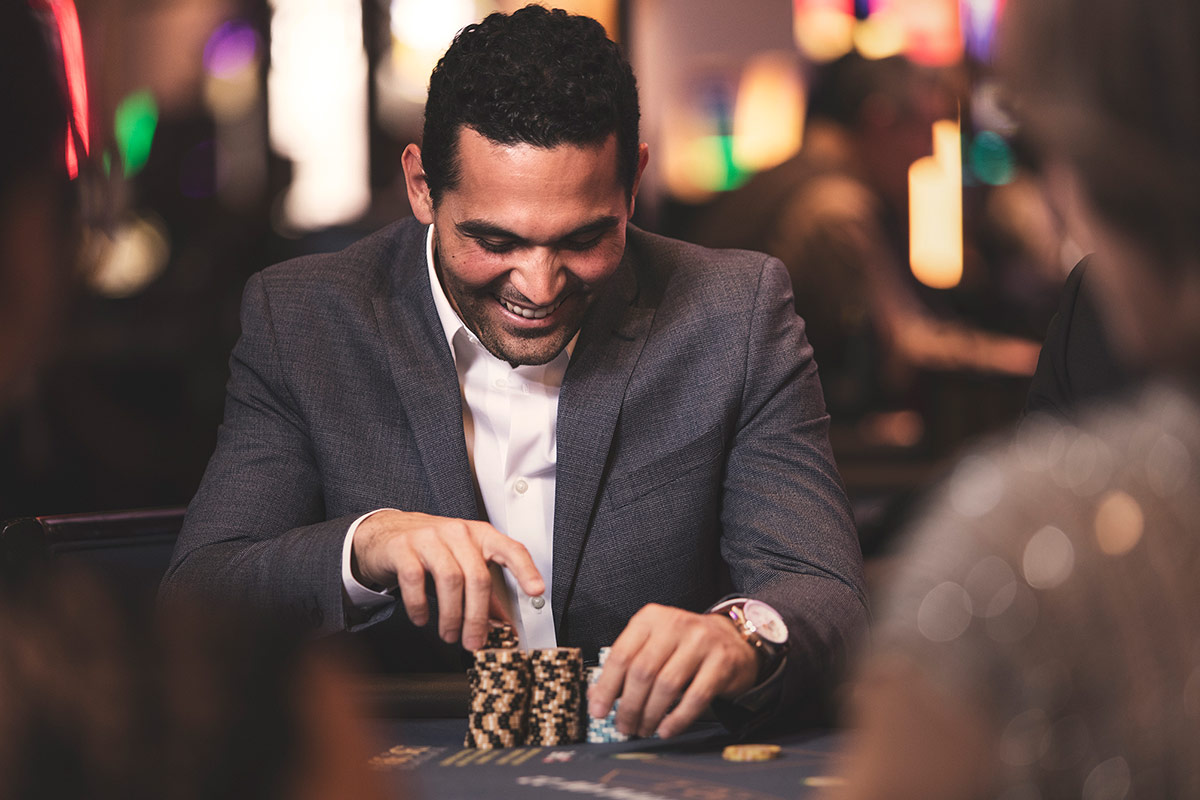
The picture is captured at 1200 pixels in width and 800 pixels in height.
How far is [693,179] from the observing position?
20.7ft

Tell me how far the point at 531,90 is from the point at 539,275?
0.30 m

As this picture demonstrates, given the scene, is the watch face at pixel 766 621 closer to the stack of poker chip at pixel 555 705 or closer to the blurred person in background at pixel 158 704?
the stack of poker chip at pixel 555 705

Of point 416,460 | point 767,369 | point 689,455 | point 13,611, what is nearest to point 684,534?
point 689,455

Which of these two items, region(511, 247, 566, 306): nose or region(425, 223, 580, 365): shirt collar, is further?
region(425, 223, 580, 365): shirt collar

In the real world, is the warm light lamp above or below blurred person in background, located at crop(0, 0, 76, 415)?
above

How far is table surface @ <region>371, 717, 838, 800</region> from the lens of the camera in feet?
4.24

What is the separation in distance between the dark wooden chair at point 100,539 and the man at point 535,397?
0.18 m

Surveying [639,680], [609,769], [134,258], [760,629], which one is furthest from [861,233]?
[609,769]

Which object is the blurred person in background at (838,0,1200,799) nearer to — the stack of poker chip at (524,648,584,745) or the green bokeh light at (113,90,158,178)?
the stack of poker chip at (524,648,584,745)

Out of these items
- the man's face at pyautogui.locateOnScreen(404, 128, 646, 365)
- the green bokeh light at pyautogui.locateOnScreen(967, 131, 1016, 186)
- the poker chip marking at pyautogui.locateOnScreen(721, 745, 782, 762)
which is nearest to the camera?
the poker chip marking at pyautogui.locateOnScreen(721, 745, 782, 762)

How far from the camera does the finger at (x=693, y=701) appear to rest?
1535 mm

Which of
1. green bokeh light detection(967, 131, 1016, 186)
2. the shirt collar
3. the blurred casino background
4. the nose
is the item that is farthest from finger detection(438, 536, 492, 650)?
green bokeh light detection(967, 131, 1016, 186)

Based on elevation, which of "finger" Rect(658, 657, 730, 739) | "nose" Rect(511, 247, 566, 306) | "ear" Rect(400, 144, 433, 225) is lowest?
"finger" Rect(658, 657, 730, 739)

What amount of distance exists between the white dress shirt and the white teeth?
5.7 inches
